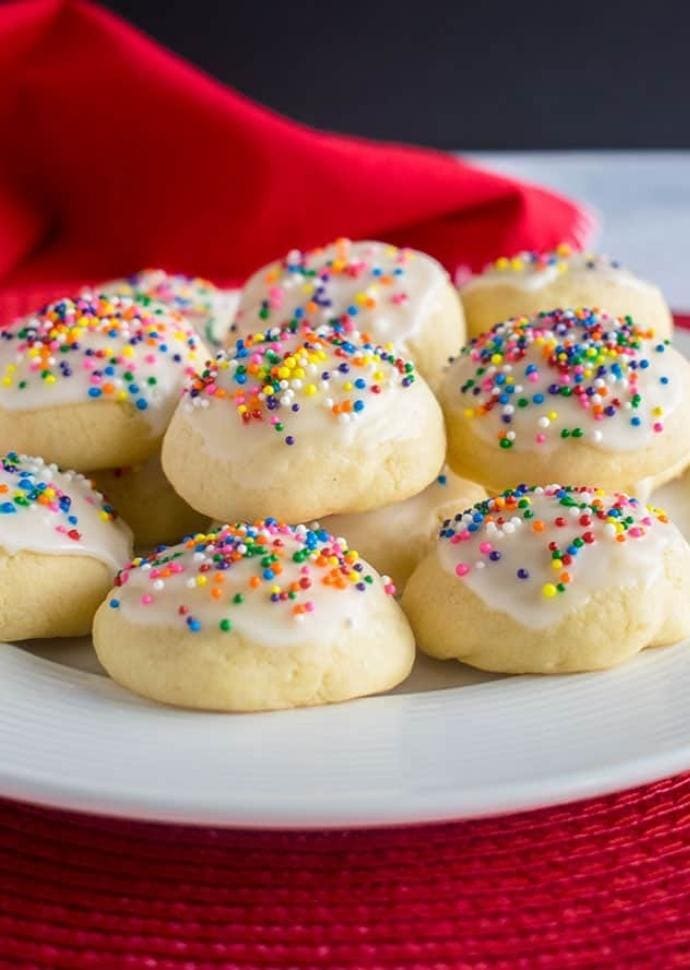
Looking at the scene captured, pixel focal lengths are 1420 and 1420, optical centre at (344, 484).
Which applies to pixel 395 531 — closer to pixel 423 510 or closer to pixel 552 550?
pixel 423 510

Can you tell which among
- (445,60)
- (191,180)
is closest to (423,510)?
(191,180)

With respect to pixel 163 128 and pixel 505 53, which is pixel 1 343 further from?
pixel 505 53

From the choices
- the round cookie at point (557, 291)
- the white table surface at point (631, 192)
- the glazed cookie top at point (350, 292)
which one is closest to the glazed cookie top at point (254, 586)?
the glazed cookie top at point (350, 292)

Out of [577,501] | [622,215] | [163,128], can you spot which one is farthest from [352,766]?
[622,215]

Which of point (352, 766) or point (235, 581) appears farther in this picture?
point (235, 581)

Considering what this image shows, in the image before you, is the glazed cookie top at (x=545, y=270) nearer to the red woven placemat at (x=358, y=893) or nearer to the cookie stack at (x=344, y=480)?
the cookie stack at (x=344, y=480)

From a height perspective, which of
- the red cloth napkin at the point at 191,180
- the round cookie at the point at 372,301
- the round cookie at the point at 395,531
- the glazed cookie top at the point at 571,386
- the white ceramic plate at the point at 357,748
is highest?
the glazed cookie top at the point at 571,386

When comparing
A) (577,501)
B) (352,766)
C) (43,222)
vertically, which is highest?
(577,501)

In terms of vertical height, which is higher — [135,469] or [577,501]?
[577,501]
